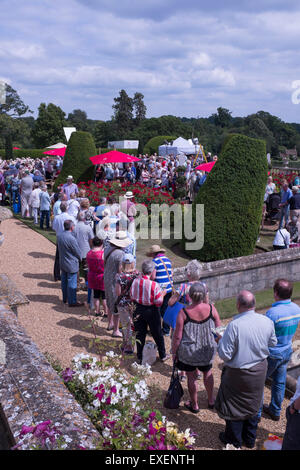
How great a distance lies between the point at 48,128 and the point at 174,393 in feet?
194

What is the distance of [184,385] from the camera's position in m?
5.36

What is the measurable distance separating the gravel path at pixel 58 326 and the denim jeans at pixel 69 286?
17cm

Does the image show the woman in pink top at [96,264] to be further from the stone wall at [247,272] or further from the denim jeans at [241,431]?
the denim jeans at [241,431]

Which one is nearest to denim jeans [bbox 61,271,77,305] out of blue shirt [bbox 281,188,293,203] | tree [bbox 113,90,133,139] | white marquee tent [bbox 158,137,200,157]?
blue shirt [bbox 281,188,293,203]

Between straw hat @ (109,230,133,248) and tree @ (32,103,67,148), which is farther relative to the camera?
tree @ (32,103,67,148)

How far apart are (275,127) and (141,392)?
8842 cm

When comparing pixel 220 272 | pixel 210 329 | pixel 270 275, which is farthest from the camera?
pixel 270 275

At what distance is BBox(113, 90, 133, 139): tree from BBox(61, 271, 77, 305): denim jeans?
265 feet

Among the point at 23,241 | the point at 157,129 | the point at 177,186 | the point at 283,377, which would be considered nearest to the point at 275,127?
the point at 157,129

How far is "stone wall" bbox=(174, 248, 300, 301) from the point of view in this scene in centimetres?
810

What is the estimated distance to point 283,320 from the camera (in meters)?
4.38

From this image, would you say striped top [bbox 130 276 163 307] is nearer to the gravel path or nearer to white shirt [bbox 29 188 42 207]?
the gravel path

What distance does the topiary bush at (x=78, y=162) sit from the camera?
57.7 ft
